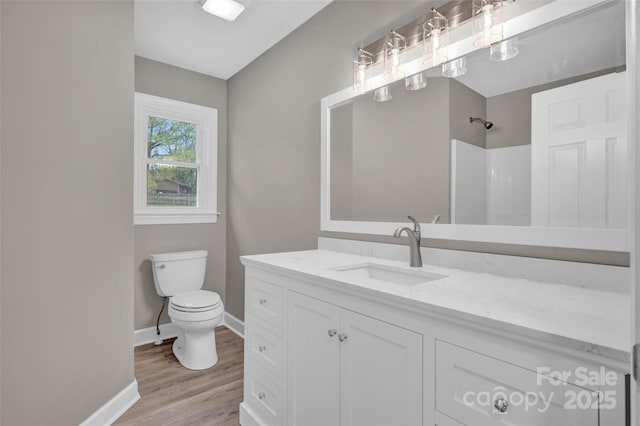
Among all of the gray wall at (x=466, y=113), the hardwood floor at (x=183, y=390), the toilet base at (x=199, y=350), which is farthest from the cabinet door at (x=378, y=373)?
the toilet base at (x=199, y=350)

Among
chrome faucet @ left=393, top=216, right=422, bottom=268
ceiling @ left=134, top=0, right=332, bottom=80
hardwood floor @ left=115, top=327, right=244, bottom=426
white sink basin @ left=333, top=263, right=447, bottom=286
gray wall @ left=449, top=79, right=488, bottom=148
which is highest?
ceiling @ left=134, top=0, right=332, bottom=80

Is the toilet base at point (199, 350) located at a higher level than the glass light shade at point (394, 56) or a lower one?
lower

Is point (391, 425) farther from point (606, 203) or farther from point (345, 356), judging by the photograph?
point (606, 203)

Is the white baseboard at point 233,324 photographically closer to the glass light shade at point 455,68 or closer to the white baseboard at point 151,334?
the white baseboard at point 151,334

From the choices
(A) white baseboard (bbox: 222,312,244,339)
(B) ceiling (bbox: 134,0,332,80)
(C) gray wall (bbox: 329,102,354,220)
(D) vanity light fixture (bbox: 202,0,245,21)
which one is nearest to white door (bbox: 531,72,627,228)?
(C) gray wall (bbox: 329,102,354,220)

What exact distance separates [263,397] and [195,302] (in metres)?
1.00

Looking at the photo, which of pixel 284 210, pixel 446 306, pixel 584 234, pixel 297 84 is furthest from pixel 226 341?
pixel 584 234

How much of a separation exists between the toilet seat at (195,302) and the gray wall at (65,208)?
1.33 ft

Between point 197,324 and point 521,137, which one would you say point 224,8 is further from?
point 197,324

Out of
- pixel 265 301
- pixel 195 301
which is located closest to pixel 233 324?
pixel 195 301

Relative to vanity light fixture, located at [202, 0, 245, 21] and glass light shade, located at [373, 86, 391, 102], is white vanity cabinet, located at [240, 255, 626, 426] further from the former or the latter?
vanity light fixture, located at [202, 0, 245, 21]

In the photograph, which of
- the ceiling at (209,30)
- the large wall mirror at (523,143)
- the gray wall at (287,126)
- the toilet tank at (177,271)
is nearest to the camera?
the large wall mirror at (523,143)

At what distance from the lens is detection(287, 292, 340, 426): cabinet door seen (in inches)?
48.0

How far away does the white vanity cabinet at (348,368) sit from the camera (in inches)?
38.3
